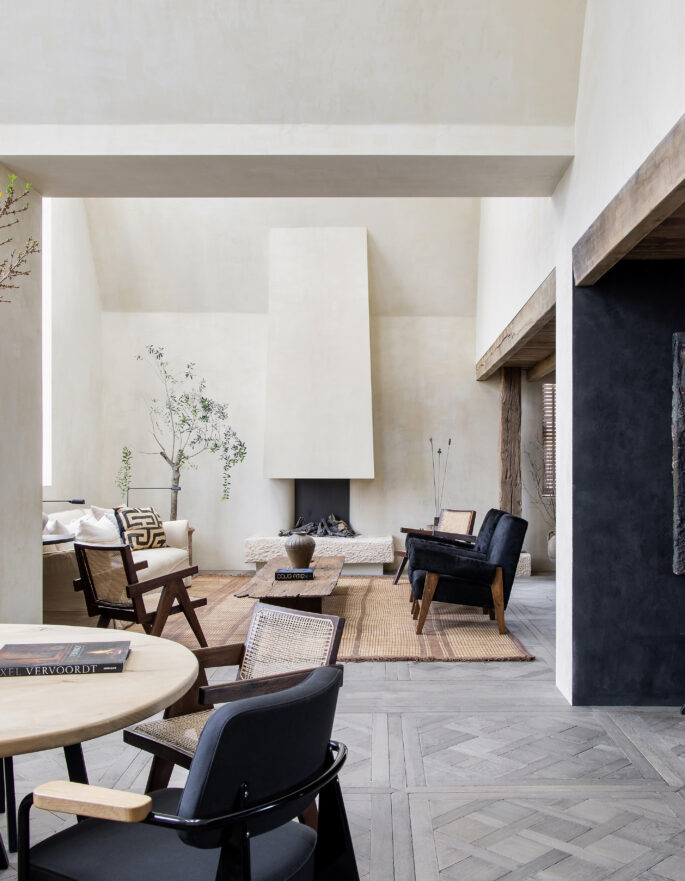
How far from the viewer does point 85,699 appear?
5.58 ft

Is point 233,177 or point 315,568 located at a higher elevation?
point 233,177

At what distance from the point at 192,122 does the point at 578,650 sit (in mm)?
3267

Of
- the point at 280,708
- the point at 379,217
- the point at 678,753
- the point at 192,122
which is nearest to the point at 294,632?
the point at 280,708

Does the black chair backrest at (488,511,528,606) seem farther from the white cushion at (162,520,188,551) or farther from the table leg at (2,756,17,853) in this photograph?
the table leg at (2,756,17,853)

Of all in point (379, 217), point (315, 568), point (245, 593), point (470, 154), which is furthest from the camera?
point (379, 217)

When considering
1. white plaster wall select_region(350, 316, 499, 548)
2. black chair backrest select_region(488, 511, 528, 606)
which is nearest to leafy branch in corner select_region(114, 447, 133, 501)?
white plaster wall select_region(350, 316, 499, 548)

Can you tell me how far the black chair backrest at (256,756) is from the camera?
4.35 ft

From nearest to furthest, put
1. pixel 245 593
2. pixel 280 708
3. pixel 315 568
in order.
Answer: pixel 280 708
pixel 245 593
pixel 315 568

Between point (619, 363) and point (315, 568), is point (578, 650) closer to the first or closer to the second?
point (619, 363)

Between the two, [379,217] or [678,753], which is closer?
[678,753]

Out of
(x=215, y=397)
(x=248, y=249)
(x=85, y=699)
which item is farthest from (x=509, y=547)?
(x=248, y=249)

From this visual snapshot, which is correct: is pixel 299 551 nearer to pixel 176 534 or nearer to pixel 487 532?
pixel 487 532

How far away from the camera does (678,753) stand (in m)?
3.15

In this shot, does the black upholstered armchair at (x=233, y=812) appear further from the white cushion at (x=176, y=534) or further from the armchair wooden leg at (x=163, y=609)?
the white cushion at (x=176, y=534)
